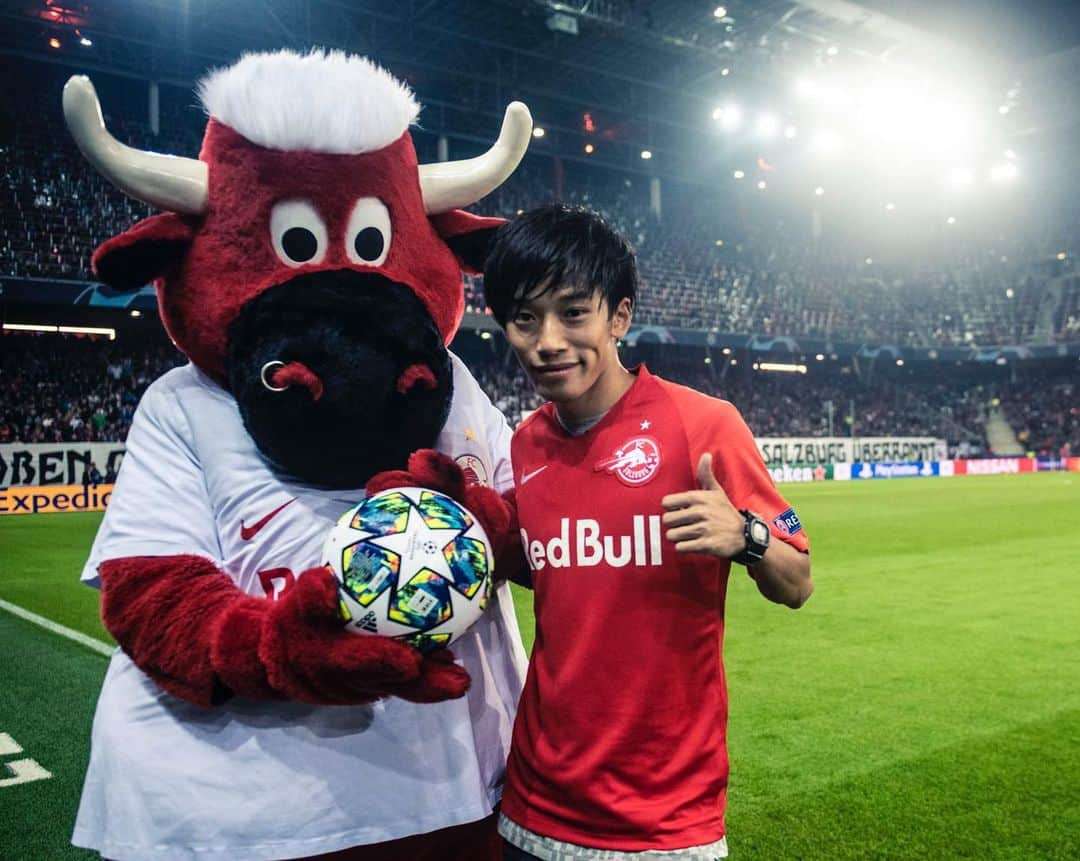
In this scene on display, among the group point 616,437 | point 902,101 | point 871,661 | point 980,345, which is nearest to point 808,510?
point 871,661

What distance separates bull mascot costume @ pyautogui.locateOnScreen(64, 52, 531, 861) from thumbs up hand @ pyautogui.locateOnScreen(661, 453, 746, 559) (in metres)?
0.41

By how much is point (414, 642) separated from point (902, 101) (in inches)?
1512

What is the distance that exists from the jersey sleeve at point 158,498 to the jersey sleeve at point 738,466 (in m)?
1.06

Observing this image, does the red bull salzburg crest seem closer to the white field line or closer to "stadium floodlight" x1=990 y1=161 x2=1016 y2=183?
the white field line

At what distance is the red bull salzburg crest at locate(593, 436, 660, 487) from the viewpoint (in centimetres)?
191

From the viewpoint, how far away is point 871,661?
6082 millimetres

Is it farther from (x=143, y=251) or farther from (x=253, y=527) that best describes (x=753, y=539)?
(x=143, y=251)

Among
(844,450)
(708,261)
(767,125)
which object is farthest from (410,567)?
(767,125)

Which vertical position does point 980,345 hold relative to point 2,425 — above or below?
above

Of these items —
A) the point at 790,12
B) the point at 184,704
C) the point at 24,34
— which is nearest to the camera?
the point at 184,704

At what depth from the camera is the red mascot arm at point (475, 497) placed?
5.98 ft

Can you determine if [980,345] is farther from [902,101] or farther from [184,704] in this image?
[184,704]

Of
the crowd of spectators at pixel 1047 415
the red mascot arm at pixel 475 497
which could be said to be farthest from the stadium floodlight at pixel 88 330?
the crowd of spectators at pixel 1047 415

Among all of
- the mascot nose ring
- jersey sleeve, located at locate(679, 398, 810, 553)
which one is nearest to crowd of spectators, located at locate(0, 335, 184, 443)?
the mascot nose ring
